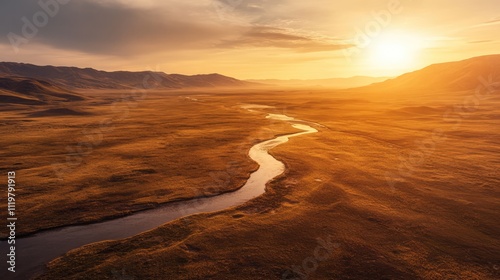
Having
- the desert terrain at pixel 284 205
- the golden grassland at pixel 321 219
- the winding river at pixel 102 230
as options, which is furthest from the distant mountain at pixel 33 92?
the winding river at pixel 102 230

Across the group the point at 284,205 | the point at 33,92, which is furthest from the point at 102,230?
the point at 33,92

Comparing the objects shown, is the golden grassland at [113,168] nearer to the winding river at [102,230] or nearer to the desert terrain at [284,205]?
the desert terrain at [284,205]

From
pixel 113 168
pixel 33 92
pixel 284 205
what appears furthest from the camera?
pixel 33 92

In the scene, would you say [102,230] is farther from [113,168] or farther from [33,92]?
[33,92]

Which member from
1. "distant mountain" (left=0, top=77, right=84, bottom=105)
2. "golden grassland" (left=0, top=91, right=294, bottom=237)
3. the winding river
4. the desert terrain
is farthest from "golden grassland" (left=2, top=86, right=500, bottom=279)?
"distant mountain" (left=0, top=77, right=84, bottom=105)

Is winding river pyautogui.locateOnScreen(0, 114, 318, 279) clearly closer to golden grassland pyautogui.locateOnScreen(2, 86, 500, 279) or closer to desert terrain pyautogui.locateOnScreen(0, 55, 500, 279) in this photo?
desert terrain pyautogui.locateOnScreen(0, 55, 500, 279)

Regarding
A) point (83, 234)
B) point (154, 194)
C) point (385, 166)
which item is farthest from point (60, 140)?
point (385, 166)

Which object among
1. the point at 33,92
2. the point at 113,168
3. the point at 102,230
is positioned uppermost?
the point at 33,92

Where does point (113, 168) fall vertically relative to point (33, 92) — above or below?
below
